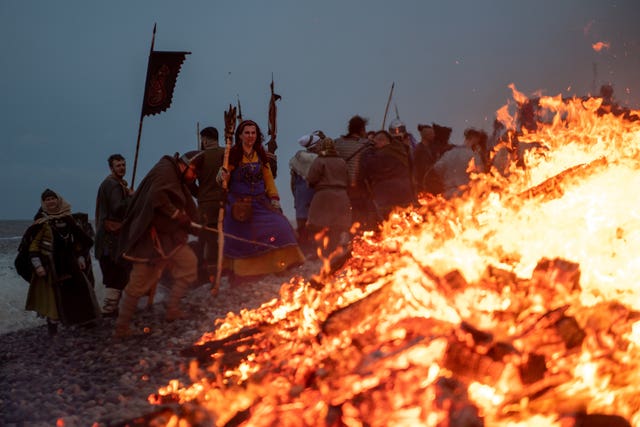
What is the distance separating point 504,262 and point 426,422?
2060mm

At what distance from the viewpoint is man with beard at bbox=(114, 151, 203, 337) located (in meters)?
6.26

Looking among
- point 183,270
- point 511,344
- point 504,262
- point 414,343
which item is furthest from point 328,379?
point 183,270

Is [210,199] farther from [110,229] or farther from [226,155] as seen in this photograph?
[110,229]

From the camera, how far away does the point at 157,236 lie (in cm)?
638

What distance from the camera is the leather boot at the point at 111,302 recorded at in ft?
24.4

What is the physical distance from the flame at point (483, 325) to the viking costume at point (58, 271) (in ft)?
7.45

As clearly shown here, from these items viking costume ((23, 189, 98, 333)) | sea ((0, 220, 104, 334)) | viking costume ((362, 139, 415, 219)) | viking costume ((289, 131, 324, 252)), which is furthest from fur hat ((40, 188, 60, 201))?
viking costume ((362, 139, 415, 219))

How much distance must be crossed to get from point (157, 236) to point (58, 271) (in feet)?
5.73

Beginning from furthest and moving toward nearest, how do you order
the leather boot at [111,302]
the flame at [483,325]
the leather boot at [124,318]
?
the leather boot at [111,302] < the leather boot at [124,318] < the flame at [483,325]

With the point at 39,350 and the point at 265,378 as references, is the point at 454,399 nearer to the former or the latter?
the point at 265,378

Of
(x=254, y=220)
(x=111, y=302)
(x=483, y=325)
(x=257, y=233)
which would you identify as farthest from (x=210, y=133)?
(x=483, y=325)

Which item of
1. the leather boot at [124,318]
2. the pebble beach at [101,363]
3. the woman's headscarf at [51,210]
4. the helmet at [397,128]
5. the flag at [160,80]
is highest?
the flag at [160,80]

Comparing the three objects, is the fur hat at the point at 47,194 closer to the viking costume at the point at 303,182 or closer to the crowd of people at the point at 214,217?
the crowd of people at the point at 214,217

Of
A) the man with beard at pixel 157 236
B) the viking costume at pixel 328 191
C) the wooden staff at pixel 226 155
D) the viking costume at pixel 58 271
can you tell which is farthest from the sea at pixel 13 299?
the viking costume at pixel 328 191
